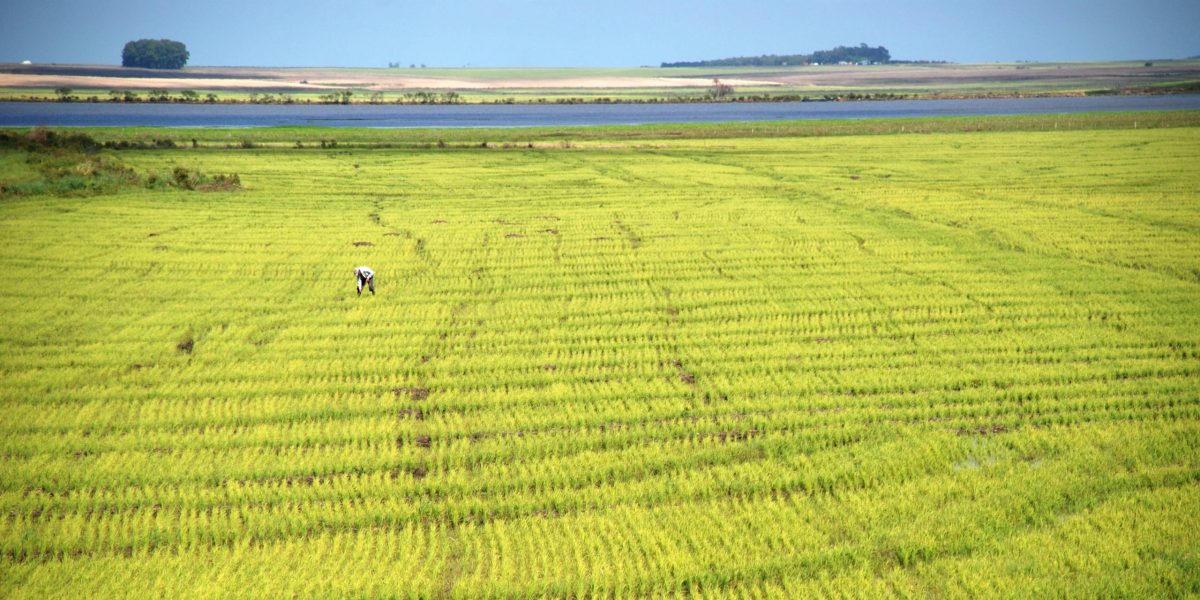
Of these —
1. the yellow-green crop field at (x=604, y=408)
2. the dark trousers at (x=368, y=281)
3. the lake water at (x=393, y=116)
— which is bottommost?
the yellow-green crop field at (x=604, y=408)

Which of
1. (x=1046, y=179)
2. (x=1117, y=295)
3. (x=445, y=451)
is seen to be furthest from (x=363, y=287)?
(x=1046, y=179)

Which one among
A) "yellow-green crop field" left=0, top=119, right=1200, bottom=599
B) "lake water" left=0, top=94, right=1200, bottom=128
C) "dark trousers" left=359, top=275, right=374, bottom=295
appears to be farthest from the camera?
"lake water" left=0, top=94, right=1200, bottom=128

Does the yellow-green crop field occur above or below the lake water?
below

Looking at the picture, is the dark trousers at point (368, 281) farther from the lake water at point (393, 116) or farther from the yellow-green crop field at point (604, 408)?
the lake water at point (393, 116)

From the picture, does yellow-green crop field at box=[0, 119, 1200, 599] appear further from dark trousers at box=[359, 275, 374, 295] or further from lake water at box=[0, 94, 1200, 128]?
lake water at box=[0, 94, 1200, 128]

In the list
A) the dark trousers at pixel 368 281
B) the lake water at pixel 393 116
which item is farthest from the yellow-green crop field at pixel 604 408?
the lake water at pixel 393 116

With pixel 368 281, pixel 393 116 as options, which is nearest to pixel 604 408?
pixel 368 281

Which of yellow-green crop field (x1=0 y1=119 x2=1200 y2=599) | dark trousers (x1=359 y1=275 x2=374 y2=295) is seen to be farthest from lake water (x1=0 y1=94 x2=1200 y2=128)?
dark trousers (x1=359 y1=275 x2=374 y2=295)

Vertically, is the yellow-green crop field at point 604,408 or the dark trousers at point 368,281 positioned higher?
the dark trousers at point 368,281

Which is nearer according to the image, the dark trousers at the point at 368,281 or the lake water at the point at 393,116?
the dark trousers at the point at 368,281

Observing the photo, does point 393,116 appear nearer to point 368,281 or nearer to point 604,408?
point 368,281

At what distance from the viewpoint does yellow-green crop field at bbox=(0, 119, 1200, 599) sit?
30.3 ft

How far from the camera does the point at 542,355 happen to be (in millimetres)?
15617

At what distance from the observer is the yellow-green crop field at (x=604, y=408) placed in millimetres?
9227
